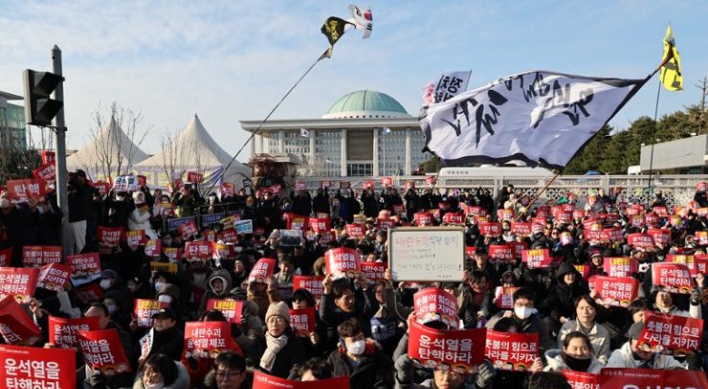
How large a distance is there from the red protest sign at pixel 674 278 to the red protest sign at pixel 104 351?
5.06 metres

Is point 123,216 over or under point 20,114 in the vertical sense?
under

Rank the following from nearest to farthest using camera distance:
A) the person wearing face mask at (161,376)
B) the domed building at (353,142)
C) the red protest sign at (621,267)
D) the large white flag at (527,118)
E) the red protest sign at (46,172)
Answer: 1. the person wearing face mask at (161,376)
2. the red protest sign at (621,267)
3. the large white flag at (527,118)
4. the red protest sign at (46,172)
5. the domed building at (353,142)

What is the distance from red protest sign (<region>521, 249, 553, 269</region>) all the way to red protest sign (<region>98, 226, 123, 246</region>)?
564cm

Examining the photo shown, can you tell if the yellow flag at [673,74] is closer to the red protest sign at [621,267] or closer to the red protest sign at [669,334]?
the red protest sign at [621,267]

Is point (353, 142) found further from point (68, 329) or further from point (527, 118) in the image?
point (68, 329)

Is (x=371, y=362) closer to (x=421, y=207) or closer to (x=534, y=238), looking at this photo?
(x=534, y=238)

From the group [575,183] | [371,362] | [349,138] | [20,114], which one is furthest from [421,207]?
[349,138]

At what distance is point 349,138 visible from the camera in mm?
87812

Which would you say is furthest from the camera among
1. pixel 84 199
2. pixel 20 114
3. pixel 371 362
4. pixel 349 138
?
pixel 349 138

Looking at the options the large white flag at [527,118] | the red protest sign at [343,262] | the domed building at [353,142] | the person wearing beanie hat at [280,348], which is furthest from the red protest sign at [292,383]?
the domed building at [353,142]

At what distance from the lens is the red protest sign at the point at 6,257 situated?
6461mm

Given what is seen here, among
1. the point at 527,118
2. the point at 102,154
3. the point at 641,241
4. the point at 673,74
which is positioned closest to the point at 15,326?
the point at 527,118

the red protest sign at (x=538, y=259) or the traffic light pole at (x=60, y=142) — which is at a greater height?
the traffic light pole at (x=60, y=142)

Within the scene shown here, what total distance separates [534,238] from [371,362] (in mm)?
6779
